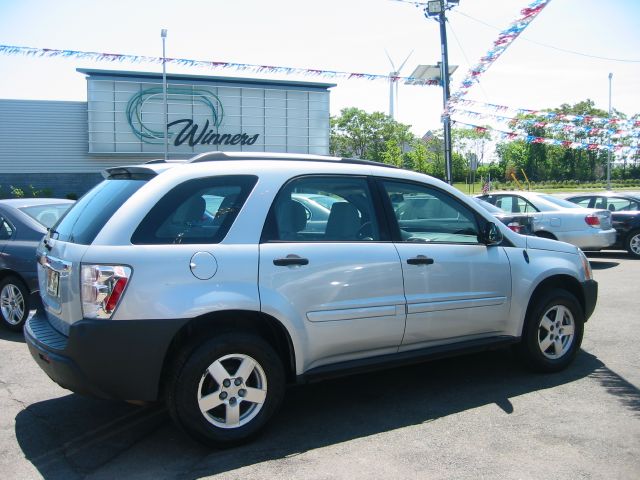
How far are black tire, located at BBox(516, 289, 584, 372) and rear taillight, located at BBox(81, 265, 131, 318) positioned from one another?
3277 millimetres

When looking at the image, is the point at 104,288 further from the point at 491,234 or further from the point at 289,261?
the point at 491,234

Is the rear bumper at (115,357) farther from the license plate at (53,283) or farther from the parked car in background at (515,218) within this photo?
the parked car in background at (515,218)

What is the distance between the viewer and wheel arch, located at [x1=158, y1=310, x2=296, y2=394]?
363 cm

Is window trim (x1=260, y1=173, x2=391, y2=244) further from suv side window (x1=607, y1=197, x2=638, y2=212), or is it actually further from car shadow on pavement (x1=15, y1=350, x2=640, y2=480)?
suv side window (x1=607, y1=197, x2=638, y2=212)

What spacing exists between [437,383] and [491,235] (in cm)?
129

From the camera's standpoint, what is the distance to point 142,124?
2808 centimetres

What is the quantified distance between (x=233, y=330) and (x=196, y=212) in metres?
0.77

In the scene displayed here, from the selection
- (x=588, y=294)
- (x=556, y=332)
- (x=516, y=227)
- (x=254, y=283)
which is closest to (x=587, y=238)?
(x=516, y=227)

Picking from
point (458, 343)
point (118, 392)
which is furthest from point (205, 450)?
point (458, 343)

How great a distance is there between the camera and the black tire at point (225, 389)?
3.55m

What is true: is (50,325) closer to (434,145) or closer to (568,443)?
(568,443)

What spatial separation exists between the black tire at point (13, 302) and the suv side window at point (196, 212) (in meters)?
3.64

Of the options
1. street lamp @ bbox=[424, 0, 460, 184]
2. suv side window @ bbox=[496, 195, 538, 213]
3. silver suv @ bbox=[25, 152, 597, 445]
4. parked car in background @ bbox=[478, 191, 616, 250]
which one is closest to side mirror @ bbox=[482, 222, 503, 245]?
silver suv @ bbox=[25, 152, 597, 445]

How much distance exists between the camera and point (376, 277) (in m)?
4.15
